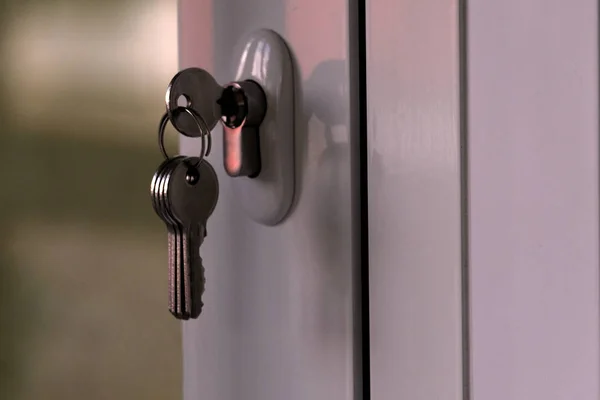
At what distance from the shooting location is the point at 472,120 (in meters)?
0.26

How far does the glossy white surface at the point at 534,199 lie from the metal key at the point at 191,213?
124mm

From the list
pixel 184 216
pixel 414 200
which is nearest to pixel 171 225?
pixel 184 216

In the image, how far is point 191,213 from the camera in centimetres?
33

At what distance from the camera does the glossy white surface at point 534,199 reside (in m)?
0.23

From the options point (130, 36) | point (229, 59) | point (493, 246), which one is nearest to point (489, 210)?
point (493, 246)

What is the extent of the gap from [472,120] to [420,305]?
0.07m

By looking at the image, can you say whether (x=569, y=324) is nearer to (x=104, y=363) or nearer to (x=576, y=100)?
(x=576, y=100)

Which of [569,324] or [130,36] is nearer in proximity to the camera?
[569,324]

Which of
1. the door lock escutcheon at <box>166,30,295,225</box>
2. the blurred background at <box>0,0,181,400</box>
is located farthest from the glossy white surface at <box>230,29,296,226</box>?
the blurred background at <box>0,0,181,400</box>

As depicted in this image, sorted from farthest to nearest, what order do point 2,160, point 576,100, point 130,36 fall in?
1. point 2,160
2. point 130,36
3. point 576,100

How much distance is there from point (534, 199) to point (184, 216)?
153 millimetres

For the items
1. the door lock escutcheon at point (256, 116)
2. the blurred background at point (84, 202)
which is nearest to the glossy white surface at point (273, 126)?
the door lock escutcheon at point (256, 116)

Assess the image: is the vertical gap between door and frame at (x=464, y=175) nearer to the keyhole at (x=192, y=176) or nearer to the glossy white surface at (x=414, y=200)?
the glossy white surface at (x=414, y=200)

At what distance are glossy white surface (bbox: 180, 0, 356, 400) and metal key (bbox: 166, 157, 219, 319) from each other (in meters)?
0.04
